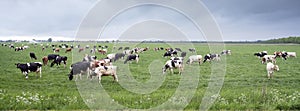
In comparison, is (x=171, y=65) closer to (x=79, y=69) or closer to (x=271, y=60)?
(x=79, y=69)

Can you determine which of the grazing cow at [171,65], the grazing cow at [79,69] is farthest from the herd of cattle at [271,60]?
the grazing cow at [79,69]

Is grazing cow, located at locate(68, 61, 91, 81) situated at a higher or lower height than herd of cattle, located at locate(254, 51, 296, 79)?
higher

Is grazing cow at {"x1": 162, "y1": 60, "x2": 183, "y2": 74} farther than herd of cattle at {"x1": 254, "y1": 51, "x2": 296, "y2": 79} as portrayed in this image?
Yes

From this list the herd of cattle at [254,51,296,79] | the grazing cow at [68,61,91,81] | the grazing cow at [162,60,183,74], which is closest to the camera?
the grazing cow at [68,61,91,81]

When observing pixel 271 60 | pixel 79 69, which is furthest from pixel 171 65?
pixel 271 60

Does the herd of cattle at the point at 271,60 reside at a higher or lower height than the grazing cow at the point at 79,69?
lower

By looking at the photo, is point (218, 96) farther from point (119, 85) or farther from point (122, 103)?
point (119, 85)

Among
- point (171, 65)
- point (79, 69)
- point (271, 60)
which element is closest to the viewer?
point (79, 69)

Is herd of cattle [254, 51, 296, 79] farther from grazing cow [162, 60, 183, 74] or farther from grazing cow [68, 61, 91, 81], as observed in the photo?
grazing cow [68, 61, 91, 81]

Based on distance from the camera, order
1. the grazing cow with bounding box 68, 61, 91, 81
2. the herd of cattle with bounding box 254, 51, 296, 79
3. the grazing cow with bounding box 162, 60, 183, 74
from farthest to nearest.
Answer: the grazing cow with bounding box 162, 60, 183, 74 < the herd of cattle with bounding box 254, 51, 296, 79 < the grazing cow with bounding box 68, 61, 91, 81

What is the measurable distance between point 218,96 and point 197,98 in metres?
0.96

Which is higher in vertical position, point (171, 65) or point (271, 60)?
point (171, 65)

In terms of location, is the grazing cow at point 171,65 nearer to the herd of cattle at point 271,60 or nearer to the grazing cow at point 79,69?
the grazing cow at point 79,69

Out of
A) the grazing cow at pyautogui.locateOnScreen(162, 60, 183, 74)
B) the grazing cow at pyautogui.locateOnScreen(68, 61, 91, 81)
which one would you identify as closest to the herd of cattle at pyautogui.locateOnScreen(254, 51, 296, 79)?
the grazing cow at pyautogui.locateOnScreen(162, 60, 183, 74)
